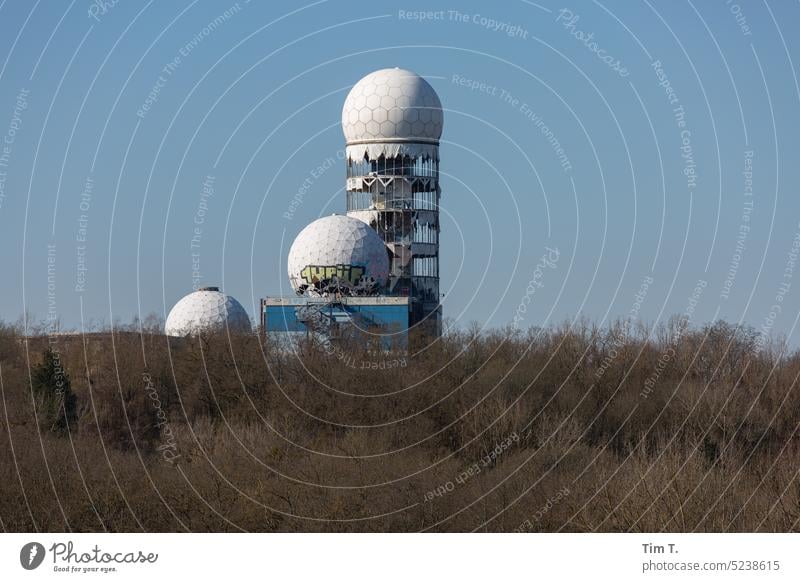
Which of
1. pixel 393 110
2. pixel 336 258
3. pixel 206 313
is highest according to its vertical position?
pixel 393 110

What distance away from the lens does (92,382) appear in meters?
58.1

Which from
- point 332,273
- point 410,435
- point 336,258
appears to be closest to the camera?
point 410,435

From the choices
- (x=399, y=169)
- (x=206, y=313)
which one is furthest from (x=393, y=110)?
(x=206, y=313)

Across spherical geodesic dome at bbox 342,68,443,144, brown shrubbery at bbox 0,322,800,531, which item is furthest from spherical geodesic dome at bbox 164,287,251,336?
spherical geodesic dome at bbox 342,68,443,144

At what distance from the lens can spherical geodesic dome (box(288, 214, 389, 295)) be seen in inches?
2586

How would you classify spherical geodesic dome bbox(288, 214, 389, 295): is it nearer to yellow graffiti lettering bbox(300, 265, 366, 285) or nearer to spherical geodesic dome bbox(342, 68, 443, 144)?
yellow graffiti lettering bbox(300, 265, 366, 285)

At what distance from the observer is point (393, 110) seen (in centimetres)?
6956

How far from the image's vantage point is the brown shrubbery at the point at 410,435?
3691 centimetres

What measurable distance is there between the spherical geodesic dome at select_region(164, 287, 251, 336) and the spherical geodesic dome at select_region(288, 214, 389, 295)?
3801 millimetres

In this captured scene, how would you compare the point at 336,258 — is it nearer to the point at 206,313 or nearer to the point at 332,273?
the point at 332,273

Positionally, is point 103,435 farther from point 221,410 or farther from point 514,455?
point 514,455

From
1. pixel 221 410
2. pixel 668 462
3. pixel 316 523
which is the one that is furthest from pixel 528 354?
pixel 316 523

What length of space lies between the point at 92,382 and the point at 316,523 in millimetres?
22976

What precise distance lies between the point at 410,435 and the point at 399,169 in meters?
23.0
